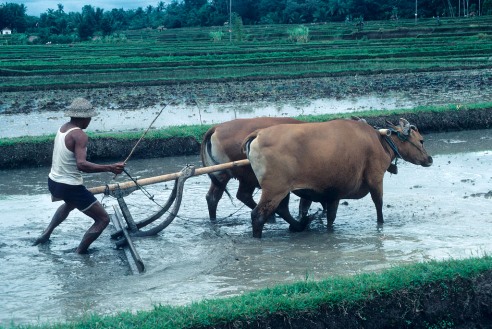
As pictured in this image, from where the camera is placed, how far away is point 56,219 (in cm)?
772

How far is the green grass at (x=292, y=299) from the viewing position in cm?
484

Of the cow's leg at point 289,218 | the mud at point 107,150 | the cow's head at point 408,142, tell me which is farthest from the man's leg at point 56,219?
the mud at point 107,150

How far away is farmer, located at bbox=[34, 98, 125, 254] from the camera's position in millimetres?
7023

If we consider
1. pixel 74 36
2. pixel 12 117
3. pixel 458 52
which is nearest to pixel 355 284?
pixel 12 117

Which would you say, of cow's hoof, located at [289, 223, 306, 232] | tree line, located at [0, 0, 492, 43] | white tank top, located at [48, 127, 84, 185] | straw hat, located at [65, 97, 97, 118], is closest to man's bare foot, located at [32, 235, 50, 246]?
white tank top, located at [48, 127, 84, 185]

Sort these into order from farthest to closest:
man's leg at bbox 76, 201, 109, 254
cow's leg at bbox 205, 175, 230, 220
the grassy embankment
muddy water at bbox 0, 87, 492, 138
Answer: muddy water at bbox 0, 87, 492, 138 < cow's leg at bbox 205, 175, 230, 220 < man's leg at bbox 76, 201, 109, 254 < the grassy embankment

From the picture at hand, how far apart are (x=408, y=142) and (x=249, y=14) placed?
3267 inches

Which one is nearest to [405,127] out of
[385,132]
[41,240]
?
[385,132]

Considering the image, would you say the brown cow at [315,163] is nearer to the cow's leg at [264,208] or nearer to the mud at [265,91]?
the cow's leg at [264,208]

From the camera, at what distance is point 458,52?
107ft

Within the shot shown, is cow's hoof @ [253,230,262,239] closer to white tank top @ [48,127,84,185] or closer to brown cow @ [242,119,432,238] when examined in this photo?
brown cow @ [242,119,432,238]

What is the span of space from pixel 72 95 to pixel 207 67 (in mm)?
7892

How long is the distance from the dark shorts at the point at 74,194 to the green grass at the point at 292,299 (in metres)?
2.03

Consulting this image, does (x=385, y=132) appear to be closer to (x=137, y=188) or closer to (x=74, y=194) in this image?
(x=137, y=188)
